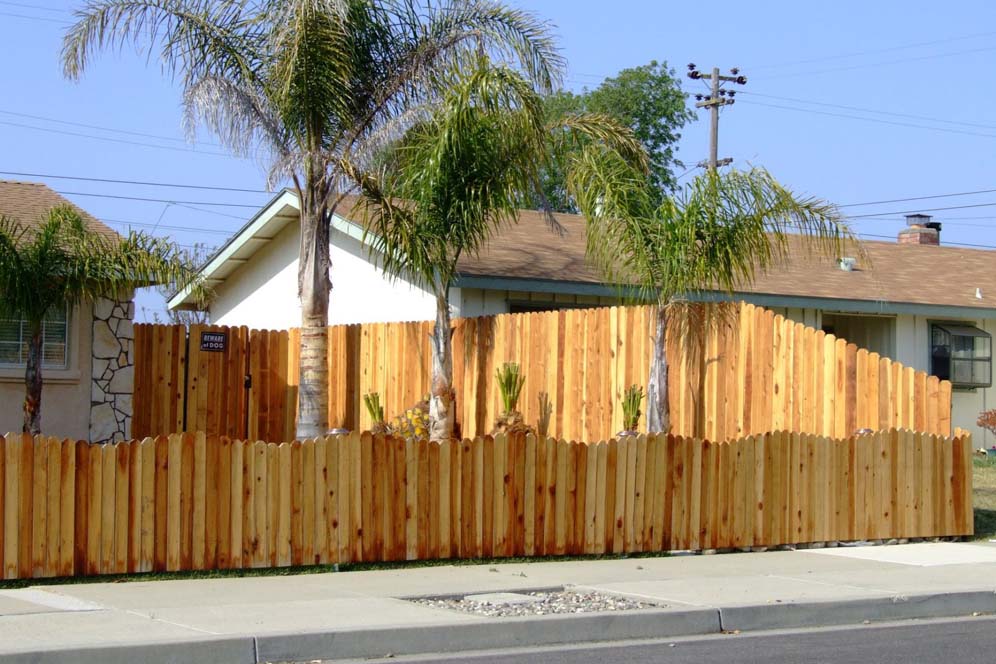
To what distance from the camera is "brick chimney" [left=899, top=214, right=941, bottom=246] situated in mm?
31234

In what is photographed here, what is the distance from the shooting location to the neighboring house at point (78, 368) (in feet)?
52.1

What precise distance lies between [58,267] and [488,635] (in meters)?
7.80

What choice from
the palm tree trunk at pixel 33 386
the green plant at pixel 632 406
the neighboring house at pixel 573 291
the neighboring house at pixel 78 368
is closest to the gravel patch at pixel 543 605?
the green plant at pixel 632 406

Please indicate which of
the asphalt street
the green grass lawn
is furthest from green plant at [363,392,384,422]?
the asphalt street

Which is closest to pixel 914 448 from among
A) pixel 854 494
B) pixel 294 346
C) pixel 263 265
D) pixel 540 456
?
pixel 854 494

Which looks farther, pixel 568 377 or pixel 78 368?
pixel 78 368

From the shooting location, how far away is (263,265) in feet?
77.8

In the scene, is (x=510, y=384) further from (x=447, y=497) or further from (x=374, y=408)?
(x=447, y=497)

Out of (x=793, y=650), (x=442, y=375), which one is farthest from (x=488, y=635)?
(x=442, y=375)

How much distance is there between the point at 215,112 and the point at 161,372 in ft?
15.3

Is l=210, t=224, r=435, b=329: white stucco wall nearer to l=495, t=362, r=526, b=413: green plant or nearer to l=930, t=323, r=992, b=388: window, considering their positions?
l=495, t=362, r=526, b=413: green plant

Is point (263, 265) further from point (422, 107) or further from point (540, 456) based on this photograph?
point (540, 456)

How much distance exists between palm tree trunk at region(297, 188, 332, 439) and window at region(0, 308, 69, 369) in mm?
2866

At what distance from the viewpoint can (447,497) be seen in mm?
11523
